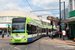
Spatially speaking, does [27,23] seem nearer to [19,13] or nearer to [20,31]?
[20,31]

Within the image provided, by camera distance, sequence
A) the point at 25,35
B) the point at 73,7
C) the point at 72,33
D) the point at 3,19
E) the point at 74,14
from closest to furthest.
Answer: the point at 25,35 < the point at 74,14 < the point at 73,7 < the point at 72,33 < the point at 3,19

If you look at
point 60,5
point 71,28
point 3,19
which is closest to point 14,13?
point 3,19

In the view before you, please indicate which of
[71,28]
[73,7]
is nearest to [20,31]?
[73,7]

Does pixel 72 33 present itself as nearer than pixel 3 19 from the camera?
Yes

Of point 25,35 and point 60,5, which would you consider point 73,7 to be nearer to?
point 60,5

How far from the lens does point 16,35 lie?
41.2ft

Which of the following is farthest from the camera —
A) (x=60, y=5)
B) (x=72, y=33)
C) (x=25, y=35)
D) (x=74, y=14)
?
(x=60, y=5)

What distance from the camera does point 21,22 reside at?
42.4ft

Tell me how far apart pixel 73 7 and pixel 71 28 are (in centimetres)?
592

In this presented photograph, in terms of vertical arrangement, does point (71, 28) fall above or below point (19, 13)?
below

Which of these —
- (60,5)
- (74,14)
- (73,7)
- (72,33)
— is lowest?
(72,33)

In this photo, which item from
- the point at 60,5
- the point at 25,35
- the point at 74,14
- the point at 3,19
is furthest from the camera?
the point at 3,19

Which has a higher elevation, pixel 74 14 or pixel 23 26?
pixel 74 14

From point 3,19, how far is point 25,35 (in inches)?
1304
